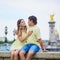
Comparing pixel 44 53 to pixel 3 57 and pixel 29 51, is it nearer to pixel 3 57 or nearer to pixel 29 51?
pixel 29 51

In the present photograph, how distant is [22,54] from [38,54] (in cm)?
36

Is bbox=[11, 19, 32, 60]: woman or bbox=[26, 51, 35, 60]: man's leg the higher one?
bbox=[11, 19, 32, 60]: woman

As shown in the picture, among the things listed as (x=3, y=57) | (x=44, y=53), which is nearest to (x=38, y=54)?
(x=44, y=53)

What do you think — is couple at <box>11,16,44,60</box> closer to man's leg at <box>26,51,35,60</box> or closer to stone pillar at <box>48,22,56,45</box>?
man's leg at <box>26,51,35,60</box>

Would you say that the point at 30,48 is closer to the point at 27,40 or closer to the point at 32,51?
the point at 32,51

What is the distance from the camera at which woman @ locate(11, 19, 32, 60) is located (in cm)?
815

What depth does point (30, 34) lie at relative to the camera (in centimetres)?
823

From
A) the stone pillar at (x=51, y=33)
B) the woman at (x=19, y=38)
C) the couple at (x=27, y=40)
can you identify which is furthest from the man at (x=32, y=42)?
the stone pillar at (x=51, y=33)

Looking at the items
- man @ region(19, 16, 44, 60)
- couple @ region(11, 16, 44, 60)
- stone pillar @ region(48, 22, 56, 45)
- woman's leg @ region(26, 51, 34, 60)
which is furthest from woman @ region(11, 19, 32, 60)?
stone pillar @ region(48, 22, 56, 45)

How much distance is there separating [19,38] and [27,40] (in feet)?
0.61

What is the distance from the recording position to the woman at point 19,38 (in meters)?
8.15

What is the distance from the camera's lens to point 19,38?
8305 mm

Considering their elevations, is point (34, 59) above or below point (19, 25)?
below

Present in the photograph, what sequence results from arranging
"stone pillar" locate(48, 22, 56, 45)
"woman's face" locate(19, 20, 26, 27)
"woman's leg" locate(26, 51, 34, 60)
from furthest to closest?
"stone pillar" locate(48, 22, 56, 45) < "woman's face" locate(19, 20, 26, 27) < "woman's leg" locate(26, 51, 34, 60)
